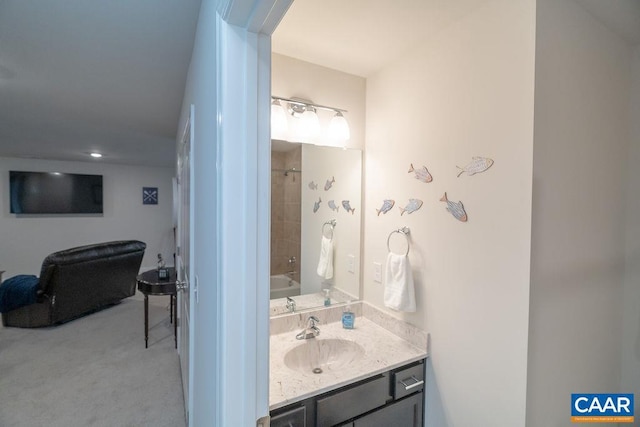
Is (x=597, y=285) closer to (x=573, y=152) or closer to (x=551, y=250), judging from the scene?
(x=551, y=250)

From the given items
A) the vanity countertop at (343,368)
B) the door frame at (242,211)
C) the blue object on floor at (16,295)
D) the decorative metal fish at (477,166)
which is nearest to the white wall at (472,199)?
the decorative metal fish at (477,166)

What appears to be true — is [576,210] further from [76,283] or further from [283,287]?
[76,283]

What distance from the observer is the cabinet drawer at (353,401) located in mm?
1173

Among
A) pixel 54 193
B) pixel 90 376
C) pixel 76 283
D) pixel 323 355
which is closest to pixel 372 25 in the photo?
pixel 323 355

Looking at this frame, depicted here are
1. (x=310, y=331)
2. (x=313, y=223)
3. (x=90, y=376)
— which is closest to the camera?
(x=310, y=331)

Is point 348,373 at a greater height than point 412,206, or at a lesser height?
lesser

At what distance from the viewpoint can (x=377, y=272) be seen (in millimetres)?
1781

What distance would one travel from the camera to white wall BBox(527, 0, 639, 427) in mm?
1087

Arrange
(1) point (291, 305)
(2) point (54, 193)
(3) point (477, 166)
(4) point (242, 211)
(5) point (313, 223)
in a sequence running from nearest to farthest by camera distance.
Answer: (4) point (242, 211) < (3) point (477, 166) < (1) point (291, 305) < (5) point (313, 223) < (2) point (54, 193)

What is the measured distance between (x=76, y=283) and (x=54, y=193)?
278 centimetres

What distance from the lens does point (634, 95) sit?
151 cm

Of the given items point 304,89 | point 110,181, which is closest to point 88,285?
point 110,181

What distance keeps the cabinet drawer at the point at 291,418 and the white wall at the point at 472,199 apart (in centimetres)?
71

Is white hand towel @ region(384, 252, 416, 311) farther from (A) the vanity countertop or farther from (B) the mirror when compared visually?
(B) the mirror
